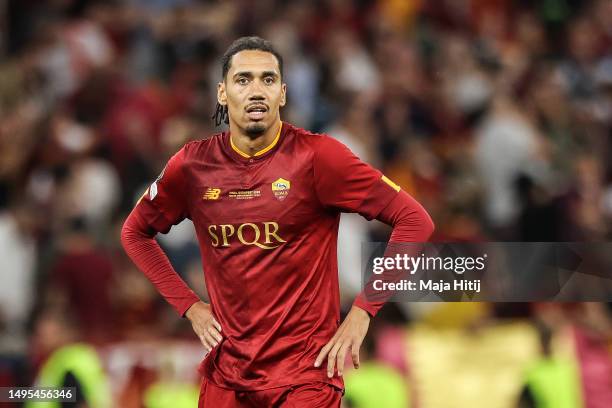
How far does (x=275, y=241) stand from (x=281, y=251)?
1.8 inches

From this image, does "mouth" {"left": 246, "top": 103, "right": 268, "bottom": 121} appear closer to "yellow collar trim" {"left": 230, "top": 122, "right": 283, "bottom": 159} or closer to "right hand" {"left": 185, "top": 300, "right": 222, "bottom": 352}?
"yellow collar trim" {"left": 230, "top": 122, "right": 283, "bottom": 159}

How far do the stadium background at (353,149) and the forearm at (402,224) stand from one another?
99.7 inches

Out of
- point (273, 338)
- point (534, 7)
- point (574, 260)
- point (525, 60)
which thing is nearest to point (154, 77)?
point (525, 60)

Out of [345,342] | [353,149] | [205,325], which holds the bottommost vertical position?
[345,342]

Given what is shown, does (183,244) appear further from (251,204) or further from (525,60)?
(525,60)

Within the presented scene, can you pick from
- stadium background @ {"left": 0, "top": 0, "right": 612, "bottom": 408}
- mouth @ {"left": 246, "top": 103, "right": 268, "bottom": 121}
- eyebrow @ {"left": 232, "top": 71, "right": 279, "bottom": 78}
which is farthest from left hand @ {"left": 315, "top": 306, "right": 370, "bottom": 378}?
stadium background @ {"left": 0, "top": 0, "right": 612, "bottom": 408}

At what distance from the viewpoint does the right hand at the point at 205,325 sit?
5.17m

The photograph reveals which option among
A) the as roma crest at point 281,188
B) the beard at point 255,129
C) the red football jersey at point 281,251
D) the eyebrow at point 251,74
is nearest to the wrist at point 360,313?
the red football jersey at point 281,251

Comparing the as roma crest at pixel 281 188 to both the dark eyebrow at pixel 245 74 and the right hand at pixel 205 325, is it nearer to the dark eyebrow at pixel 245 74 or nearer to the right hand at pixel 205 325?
the dark eyebrow at pixel 245 74

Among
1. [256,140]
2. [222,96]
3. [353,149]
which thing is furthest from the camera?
[353,149]

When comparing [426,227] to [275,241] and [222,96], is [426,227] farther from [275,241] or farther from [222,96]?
[222,96]

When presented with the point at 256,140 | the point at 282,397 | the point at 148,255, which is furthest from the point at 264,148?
the point at 282,397

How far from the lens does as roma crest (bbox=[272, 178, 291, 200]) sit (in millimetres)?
5094

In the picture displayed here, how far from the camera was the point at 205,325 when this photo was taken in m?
5.23
